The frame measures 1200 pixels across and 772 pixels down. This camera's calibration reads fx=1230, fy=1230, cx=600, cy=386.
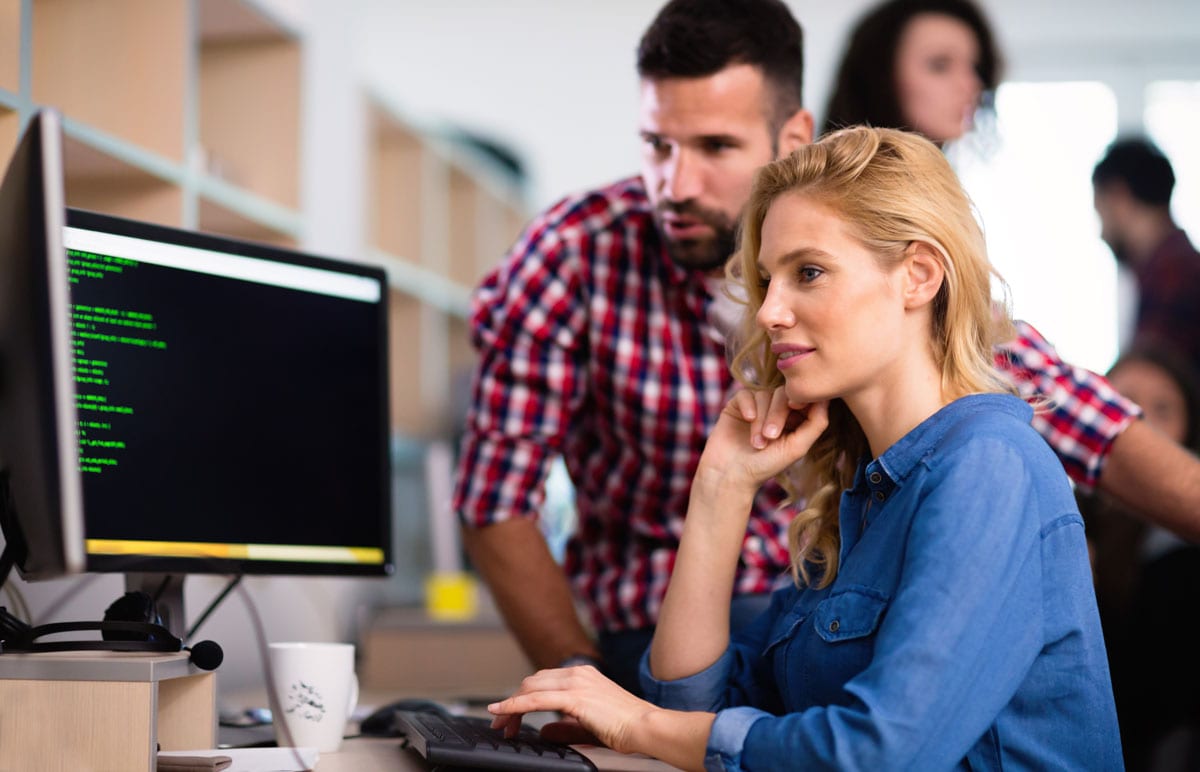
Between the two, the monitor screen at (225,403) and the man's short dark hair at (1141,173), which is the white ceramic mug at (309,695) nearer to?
the monitor screen at (225,403)

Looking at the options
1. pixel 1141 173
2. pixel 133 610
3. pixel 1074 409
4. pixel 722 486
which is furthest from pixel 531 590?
pixel 1141 173

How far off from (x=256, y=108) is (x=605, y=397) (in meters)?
1.02

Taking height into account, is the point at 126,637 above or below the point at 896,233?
below

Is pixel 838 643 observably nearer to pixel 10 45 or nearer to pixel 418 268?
pixel 10 45

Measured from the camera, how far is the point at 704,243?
5.32ft

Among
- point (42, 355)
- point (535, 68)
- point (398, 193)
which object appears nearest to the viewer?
point (42, 355)

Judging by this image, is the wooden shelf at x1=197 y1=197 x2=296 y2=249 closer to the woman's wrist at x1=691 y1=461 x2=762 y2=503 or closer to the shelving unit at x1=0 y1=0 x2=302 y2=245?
the shelving unit at x1=0 y1=0 x2=302 y2=245

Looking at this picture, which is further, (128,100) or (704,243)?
(128,100)

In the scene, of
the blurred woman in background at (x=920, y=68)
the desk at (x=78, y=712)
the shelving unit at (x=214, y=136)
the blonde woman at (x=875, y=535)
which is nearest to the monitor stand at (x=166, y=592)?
the desk at (x=78, y=712)

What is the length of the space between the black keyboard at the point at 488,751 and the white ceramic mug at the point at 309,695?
10 centimetres

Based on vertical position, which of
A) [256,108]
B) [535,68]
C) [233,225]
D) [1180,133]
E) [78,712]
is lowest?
[78,712]

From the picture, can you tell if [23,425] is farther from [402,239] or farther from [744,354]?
[402,239]

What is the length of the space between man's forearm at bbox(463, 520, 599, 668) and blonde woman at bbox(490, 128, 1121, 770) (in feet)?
1.19

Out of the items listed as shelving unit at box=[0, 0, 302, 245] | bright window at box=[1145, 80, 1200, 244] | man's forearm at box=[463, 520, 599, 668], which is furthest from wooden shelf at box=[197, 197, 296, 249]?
bright window at box=[1145, 80, 1200, 244]
